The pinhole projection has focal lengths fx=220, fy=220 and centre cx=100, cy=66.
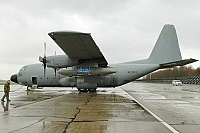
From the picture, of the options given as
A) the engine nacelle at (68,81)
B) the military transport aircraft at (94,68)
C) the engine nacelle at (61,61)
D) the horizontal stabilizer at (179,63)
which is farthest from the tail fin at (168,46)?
the engine nacelle at (61,61)

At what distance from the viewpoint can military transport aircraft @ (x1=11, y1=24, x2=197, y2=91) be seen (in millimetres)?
22078

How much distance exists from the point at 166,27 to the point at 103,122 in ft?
65.9

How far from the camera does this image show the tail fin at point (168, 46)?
81.9 ft

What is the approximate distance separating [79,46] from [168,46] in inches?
477

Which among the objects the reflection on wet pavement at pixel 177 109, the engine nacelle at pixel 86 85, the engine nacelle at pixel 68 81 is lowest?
the reflection on wet pavement at pixel 177 109

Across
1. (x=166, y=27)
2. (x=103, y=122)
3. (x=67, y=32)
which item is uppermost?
(x=166, y=27)

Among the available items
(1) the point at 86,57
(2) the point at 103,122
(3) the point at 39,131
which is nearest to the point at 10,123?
(3) the point at 39,131

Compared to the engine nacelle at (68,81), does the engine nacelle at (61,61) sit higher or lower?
higher

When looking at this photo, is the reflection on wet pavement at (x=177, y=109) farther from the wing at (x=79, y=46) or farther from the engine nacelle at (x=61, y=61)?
the engine nacelle at (x=61, y=61)

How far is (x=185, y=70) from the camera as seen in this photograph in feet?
422

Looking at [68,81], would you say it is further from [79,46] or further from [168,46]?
[168,46]

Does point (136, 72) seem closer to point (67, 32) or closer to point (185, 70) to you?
point (67, 32)

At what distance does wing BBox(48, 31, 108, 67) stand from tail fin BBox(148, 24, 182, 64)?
731cm

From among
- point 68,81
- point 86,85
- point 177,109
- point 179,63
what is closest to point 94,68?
point 86,85
